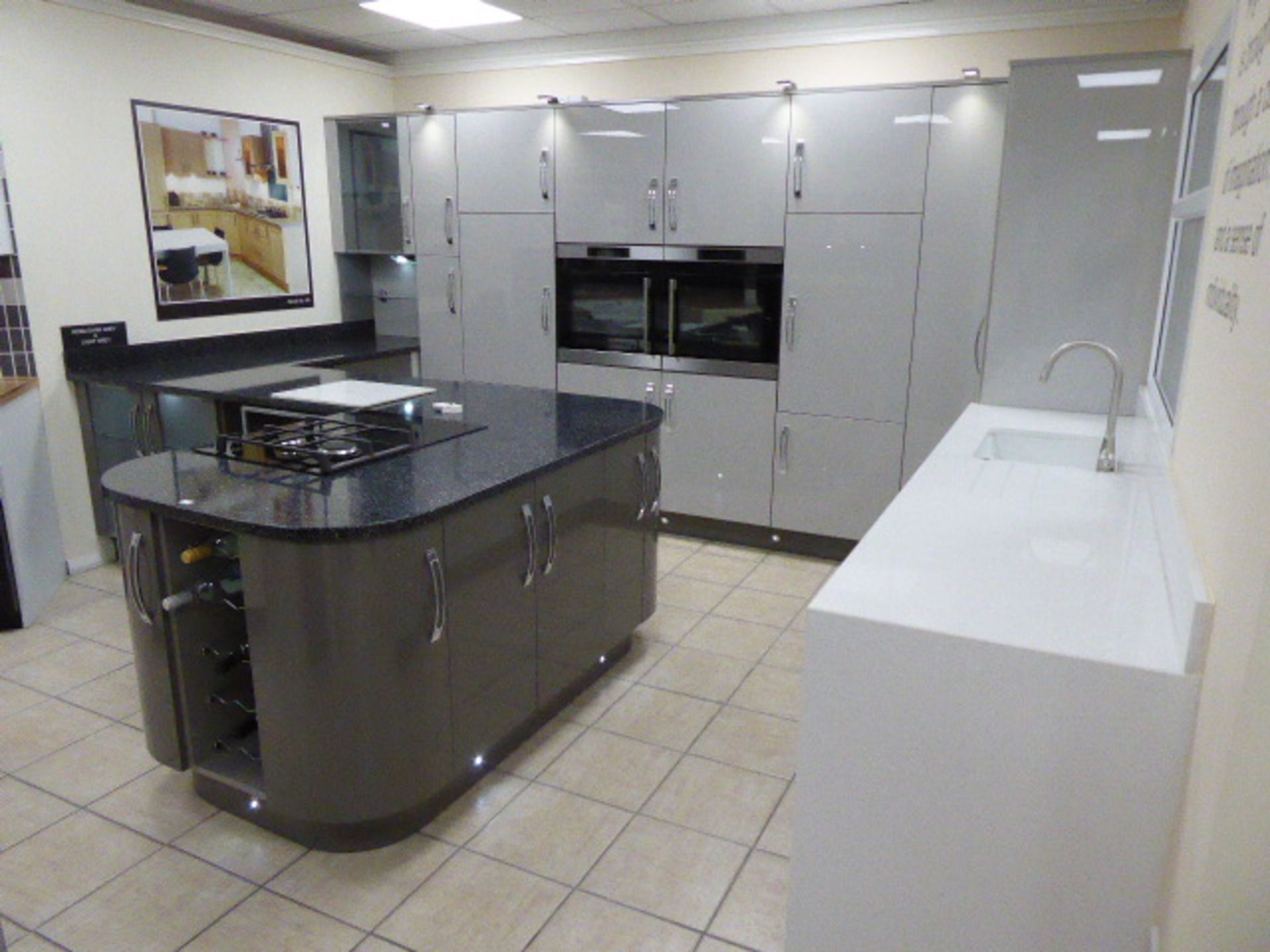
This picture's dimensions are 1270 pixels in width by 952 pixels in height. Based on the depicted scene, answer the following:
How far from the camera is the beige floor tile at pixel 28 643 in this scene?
3.22 meters

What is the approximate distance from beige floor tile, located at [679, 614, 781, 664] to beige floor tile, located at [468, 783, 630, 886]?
1.05 metres

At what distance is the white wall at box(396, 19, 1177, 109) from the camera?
385 centimetres

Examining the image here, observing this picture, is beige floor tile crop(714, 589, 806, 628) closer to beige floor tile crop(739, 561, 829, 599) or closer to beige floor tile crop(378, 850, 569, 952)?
beige floor tile crop(739, 561, 829, 599)

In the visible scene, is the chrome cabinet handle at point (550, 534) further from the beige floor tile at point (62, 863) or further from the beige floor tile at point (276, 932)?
the beige floor tile at point (62, 863)

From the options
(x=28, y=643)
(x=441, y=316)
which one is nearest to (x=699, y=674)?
(x=28, y=643)

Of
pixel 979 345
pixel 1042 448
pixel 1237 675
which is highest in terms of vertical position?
pixel 979 345

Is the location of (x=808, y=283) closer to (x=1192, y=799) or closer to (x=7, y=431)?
(x=1192, y=799)

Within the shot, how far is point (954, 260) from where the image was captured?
3.72m

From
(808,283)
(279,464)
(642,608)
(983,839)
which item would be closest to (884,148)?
(808,283)

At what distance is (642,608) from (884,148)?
7.26ft

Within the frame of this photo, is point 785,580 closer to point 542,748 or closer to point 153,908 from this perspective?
point 542,748

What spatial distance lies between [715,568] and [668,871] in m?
2.13

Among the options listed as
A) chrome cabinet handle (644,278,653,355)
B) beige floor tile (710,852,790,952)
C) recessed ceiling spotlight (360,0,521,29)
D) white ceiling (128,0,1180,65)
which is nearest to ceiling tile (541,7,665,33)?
white ceiling (128,0,1180,65)

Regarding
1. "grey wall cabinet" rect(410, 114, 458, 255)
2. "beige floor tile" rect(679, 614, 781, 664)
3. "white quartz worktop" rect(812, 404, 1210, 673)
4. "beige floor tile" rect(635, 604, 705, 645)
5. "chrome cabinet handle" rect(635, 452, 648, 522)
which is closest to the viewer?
"white quartz worktop" rect(812, 404, 1210, 673)
